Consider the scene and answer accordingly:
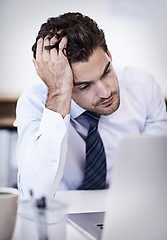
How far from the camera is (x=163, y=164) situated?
0.69 metres

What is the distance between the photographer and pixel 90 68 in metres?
1.52

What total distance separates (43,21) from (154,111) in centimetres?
77

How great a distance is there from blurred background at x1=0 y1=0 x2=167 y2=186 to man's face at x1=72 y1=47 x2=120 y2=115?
467 millimetres

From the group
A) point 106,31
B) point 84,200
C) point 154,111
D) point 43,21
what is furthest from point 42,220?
point 106,31

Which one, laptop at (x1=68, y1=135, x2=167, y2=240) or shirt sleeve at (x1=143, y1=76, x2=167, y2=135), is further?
shirt sleeve at (x1=143, y1=76, x2=167, y2=135)

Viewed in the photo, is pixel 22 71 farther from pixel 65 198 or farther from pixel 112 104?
pixel 65 198

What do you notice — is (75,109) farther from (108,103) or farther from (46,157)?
(46,157)

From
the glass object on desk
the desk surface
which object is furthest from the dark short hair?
the glass object on desk

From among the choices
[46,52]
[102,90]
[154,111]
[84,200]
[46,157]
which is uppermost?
[46,52]

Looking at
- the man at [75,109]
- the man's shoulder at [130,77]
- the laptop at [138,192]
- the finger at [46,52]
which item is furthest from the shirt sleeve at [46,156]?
the laptop at [138,192]

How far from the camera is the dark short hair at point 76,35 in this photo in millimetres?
1495

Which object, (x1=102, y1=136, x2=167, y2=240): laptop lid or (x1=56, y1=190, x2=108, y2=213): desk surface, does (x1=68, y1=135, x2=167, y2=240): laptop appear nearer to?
(x1=102, y1=136, x2=167, y2=240): laptop lid

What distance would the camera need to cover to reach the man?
4.47 ft

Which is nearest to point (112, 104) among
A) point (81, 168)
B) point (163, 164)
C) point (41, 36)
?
point (81, 168)
